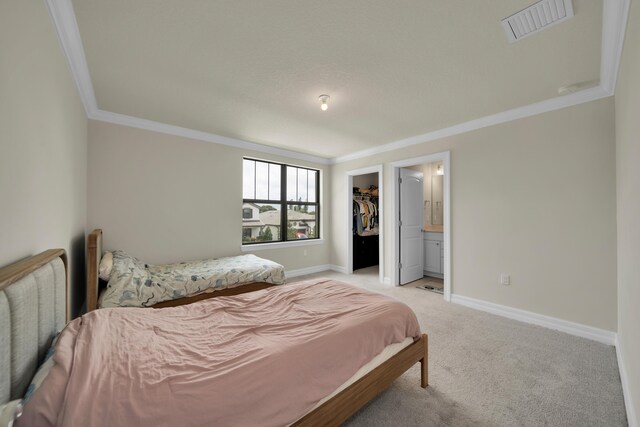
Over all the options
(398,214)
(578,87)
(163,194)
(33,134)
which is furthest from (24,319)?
(398,214)

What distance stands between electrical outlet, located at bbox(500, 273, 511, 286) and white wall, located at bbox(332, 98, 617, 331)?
44 mm

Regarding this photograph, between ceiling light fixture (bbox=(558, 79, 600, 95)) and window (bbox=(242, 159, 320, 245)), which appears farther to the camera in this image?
window (bbox=(242, 159, 320, 245))

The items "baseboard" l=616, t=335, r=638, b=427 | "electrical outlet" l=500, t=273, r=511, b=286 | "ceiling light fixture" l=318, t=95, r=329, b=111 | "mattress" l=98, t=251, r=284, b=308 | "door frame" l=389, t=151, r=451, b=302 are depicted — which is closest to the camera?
"baseboard" l=616, t=335, r=638, b=427

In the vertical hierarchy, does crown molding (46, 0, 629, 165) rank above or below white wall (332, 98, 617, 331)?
above

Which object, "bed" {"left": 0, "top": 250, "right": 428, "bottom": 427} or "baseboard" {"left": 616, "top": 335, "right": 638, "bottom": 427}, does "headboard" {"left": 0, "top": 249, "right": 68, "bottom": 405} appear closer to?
"bed" {"left": 0, "top": 250, "right": 428, "bottom": 427}

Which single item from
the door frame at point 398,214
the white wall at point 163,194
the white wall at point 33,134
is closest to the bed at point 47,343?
the white wall at point 33,134

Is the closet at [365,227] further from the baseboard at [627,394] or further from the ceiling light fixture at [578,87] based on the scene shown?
the baseboard at [627,394]

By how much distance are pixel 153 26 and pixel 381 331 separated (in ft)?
8.21

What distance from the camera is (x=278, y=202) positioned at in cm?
503

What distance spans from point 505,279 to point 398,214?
1822 millimetres

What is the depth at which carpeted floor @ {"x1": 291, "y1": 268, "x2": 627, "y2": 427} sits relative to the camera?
5.33 feet

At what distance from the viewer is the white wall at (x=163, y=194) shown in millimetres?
3232

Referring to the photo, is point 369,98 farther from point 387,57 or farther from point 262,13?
point 262,13

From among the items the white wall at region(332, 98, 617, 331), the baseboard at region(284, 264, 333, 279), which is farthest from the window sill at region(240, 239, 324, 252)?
the white wall at region(332, 98, 617, 331)
